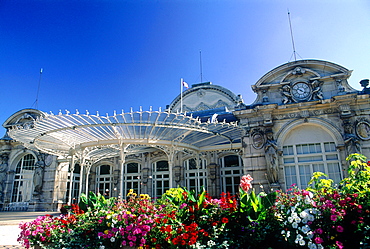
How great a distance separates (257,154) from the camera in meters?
12.2

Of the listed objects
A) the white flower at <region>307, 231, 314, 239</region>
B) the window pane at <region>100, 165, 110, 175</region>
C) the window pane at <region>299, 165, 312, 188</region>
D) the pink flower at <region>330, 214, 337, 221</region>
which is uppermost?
the window pane at <region>100, 165, 110, 175</region>

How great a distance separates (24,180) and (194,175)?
12.7 m

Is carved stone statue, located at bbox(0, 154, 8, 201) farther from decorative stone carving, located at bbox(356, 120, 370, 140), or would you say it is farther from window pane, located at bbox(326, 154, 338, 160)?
decorative stone carving, located at bbox(356, 120, 370, 140)

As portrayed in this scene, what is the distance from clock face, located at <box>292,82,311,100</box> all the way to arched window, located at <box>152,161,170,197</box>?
9061 mm

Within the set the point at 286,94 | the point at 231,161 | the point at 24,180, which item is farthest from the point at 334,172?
the point at 24,180

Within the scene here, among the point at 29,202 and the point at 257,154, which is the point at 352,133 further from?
the point at 29,202

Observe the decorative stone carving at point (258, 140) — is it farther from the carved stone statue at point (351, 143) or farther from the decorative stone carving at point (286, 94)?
the carved stone statue at point (351, 143)

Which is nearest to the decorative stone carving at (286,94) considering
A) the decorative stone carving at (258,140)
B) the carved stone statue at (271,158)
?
the carved stone statue at (271,158)

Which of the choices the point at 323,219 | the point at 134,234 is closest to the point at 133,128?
the point at 134,234

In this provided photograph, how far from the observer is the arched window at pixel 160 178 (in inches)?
651

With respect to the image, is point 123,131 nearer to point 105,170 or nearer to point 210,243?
point 210,243

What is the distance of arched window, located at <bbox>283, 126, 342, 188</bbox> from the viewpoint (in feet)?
38.1

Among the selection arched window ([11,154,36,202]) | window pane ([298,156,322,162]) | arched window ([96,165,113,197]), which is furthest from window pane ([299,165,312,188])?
arched window ([11,154,36,202])

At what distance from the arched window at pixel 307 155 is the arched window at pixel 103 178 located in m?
11.9
